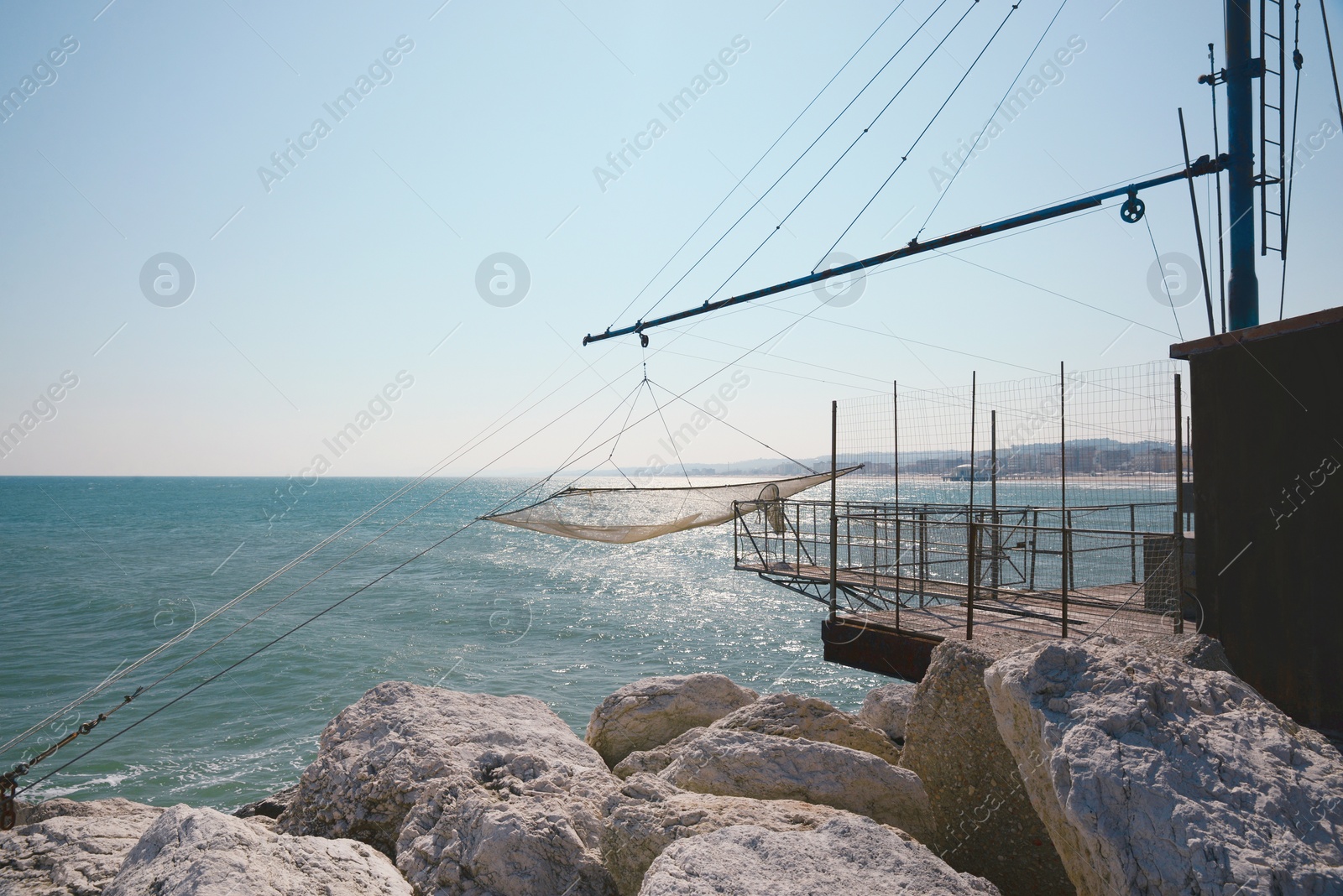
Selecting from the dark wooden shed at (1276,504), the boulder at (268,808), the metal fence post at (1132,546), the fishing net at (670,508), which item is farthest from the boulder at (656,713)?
the dark wooden shed at (1276,504)

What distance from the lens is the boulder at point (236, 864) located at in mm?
3238

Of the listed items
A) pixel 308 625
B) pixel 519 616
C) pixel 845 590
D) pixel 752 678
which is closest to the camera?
pixel 845 590

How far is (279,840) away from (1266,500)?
6.80m

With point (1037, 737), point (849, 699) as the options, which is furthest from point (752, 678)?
point (1037, 737)

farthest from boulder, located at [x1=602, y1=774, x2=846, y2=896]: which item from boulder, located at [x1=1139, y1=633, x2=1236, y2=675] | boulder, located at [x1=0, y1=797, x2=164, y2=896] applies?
boulder, located at [x1=0, y1=797, x2=164, y2=896]

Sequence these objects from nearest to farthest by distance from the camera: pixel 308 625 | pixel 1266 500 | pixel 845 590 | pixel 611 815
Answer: pixel 611 815
pixel 1266 500
pixel 845 590
pixel 308 625

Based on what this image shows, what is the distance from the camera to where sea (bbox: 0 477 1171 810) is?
11867mm

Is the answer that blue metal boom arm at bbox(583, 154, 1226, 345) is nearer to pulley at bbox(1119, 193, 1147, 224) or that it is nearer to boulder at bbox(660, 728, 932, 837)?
pulley at bbox(1119, 193, 1147, 224)

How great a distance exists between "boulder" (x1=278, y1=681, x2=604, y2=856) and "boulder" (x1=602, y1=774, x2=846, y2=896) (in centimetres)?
135

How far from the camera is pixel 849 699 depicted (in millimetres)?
14906

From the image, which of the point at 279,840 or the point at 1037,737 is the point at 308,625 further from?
the point at 1037,737

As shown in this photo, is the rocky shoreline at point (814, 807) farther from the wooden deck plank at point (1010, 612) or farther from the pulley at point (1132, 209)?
the pulley at point (1132, 209)

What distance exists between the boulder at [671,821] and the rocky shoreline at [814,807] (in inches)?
0.5

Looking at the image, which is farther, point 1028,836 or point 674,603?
point 674,603
